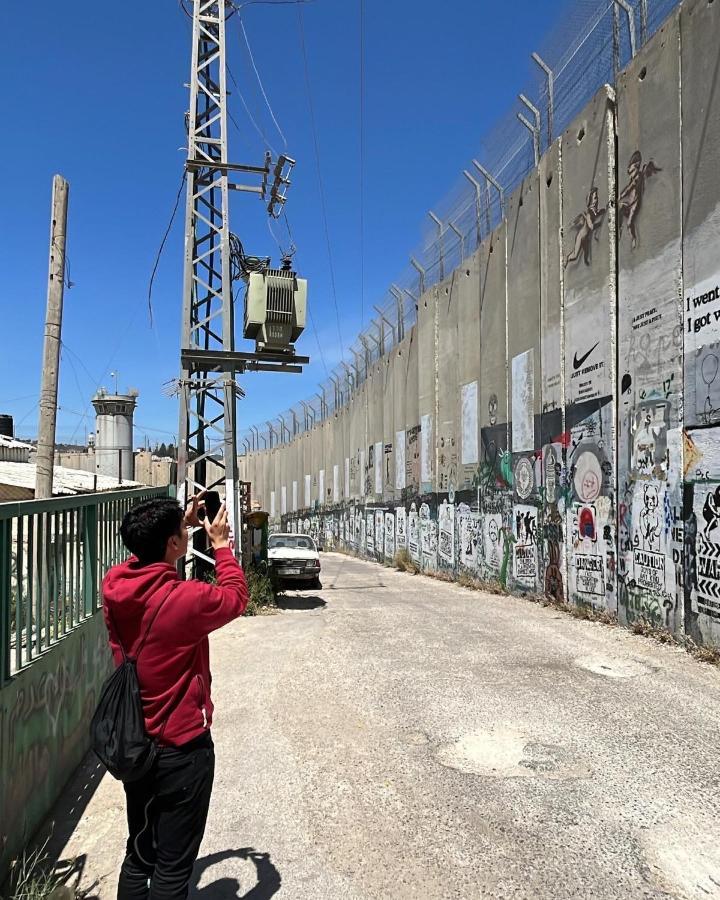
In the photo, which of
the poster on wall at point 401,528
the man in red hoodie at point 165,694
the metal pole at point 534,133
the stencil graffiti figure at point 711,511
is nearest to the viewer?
the man in red hoodie at point 165,694

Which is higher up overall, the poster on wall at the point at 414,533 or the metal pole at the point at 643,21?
the metal pole at the point at 643,21

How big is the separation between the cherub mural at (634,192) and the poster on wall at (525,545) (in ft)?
17.6

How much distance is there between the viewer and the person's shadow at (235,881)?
10.2ft

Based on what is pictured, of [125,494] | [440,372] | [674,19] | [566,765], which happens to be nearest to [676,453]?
[566,765]

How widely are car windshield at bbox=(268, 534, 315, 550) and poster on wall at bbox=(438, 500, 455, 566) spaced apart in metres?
3.75

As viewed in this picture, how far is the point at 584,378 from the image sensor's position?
10750mm

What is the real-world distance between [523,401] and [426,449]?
694cm

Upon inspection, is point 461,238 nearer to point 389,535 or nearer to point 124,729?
point 389,535

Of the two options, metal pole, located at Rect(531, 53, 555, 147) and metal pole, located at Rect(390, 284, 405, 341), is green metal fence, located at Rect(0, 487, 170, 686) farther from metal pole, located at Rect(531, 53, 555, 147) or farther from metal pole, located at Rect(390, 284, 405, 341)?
metal pole, located at Rect(390, 284, 405, 341)

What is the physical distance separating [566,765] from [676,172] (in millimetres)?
7394

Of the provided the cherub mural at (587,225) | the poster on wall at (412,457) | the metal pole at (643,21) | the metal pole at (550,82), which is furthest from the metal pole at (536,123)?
the poster on wall at (412,457)

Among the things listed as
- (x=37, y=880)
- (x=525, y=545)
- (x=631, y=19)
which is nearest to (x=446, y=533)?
(x=525, y=545)

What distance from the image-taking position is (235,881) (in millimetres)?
3230

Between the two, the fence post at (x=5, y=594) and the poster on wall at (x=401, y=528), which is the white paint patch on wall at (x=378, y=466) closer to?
the poster on wall at (x=401, y=528)
